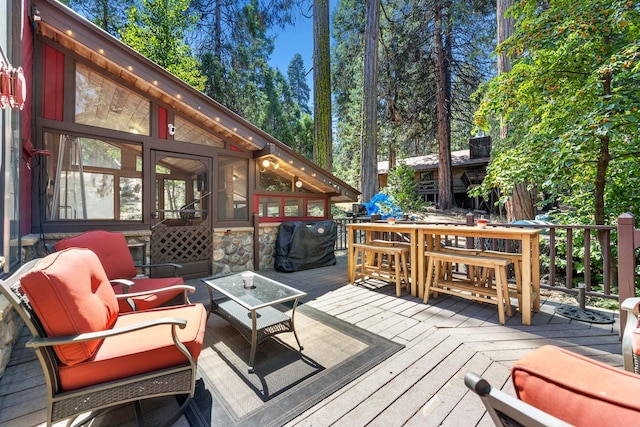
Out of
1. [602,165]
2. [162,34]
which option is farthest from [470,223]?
[162,34]

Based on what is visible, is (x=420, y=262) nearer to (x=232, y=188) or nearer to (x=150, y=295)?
(x=150, y=295)

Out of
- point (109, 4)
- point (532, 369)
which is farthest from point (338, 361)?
point (109, 4)

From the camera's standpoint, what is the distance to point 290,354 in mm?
2266

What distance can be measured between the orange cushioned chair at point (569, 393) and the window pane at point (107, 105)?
501 centimetres

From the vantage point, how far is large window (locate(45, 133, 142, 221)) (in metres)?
3.53

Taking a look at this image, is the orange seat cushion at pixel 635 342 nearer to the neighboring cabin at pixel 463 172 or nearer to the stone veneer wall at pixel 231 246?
the stone veneer wall at pixel 231 246

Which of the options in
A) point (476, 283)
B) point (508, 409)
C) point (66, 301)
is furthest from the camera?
point (476, 283)

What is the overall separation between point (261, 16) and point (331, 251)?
9452 mm

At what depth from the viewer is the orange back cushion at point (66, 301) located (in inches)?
49.3

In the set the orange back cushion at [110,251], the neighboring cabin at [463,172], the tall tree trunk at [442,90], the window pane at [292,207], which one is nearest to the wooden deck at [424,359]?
the orange back cushion at [110,251]

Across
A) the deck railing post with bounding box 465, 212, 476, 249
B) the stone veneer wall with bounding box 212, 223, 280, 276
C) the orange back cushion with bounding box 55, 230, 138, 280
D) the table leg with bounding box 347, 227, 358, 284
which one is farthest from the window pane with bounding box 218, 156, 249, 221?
the deck railing post with bounding box 465, 212, 476, 249

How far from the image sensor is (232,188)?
5070mm

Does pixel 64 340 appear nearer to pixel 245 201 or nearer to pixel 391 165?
pixel 245 201

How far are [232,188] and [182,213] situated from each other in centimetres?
98
